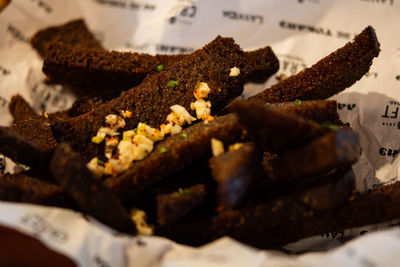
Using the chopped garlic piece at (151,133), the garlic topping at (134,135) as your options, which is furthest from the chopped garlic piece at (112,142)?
the chopped garlic piece at (151,133)

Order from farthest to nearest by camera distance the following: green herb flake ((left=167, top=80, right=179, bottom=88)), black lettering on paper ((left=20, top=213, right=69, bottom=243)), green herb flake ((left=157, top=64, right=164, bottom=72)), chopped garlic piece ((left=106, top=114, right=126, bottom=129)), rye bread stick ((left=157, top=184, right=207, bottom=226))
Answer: green herb flake ((left=157, top=64, right=164, bottom=72)), green herb flake ((left=167, top=80, right=179, bottom=88)), chopped garlic piece ((left=106, top=114, right=126, bottom=129)), rye bread stick ((left=157, top=184, right=207, bottom=226)), black lettering on paper ((left=20, top=213, right=69, bottom=243))

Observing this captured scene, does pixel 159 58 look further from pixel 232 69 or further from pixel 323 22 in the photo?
pixel 323 22

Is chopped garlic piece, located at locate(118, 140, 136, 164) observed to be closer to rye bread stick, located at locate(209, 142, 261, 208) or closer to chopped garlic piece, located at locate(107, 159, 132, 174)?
chopped garlic piece, located at locate(107, 159, 132, 174)

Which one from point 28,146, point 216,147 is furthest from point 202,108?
point 28,146

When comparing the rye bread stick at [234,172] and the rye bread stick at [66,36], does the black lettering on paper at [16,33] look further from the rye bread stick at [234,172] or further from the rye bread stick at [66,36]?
the rye bread stick at [234,172]

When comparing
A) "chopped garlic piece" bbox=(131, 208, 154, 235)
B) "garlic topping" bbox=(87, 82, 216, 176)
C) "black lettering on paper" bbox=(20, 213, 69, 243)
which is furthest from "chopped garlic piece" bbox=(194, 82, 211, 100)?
"black lettering on paper" bbox=(20, 213, 69, 243)
